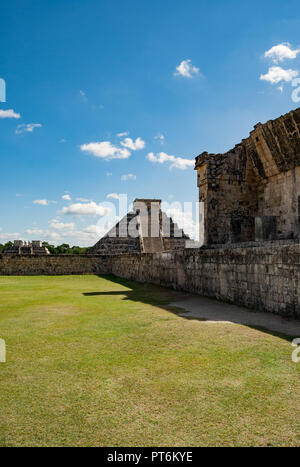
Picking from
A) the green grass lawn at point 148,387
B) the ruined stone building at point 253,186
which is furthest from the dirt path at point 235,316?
the ruined stone building at point 253,186

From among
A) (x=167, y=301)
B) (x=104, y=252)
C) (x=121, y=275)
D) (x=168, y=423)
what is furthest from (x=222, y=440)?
(x=104, y=252)

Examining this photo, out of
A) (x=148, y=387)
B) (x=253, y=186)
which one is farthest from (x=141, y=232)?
(x=148, y=387)

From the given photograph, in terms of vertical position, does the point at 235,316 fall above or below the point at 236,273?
below

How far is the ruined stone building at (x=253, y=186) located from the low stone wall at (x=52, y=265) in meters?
10.9

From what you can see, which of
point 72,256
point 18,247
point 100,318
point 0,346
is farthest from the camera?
point 18,247

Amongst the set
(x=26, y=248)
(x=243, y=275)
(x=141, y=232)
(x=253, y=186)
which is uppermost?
(x=253, y=186)

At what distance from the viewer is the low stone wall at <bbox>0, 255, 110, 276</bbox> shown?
1920cm

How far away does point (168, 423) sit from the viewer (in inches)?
81.6

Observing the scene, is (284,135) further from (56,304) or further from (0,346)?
(0,346)

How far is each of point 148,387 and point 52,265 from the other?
18.4 metres

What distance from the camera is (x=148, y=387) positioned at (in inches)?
103

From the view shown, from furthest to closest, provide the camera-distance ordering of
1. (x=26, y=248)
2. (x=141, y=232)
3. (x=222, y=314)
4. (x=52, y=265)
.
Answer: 1. (x=26, y=248)
2. (x=141, y=232)
3. (x=52, y=265)
4. (x=222, y=314)

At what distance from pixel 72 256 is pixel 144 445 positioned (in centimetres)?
1933

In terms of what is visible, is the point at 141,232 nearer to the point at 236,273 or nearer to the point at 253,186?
the point at 253,186
